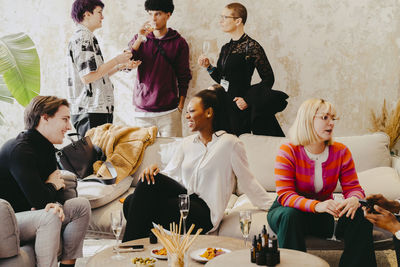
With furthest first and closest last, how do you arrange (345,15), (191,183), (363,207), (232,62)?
1. (345,15)
2. (232,62)
3. (191,183)
4. (363,207)

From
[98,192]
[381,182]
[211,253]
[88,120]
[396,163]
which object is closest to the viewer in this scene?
[211,253]

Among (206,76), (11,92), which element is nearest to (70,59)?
(11,92)

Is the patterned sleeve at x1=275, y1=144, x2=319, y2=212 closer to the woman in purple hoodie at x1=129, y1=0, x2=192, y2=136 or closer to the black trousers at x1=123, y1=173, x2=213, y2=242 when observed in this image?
the black trousers at x1=123, y1=173, x2=213, y2=242

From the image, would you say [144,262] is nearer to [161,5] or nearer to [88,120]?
[88,120]

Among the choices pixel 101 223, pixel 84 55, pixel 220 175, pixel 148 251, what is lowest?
pixel 101 223

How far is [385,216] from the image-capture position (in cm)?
242

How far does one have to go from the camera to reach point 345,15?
4406 millimetres

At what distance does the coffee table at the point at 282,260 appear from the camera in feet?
6.35

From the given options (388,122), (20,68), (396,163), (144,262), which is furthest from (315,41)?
(144,262)

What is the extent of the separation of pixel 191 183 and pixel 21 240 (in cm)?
97

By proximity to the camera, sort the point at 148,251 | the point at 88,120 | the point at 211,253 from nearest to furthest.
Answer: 1. the point at 211,253
2. the point at 148,251
3. the point at 88,120

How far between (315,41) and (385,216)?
2.39 meters

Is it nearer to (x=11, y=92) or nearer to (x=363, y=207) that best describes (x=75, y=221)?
(x=363, y=207)

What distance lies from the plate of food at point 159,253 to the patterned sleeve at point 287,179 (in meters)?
0.74
